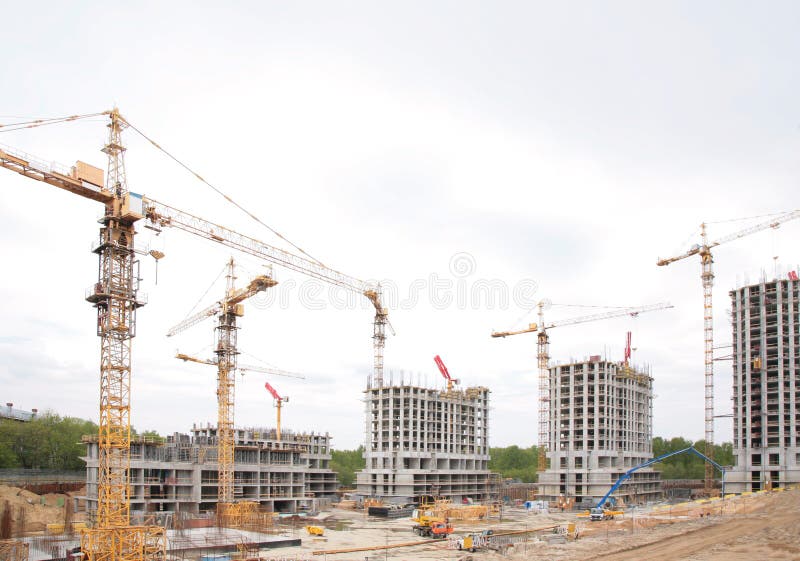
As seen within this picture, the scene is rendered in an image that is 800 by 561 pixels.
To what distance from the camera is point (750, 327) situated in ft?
348

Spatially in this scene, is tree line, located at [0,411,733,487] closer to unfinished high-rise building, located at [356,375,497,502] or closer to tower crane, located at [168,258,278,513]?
tower crane, located at [168,258,278,513]

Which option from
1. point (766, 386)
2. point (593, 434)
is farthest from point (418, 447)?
point (766, 386)

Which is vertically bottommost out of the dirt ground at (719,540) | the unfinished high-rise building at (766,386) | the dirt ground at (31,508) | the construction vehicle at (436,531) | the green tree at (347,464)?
the green tree at (347,464)

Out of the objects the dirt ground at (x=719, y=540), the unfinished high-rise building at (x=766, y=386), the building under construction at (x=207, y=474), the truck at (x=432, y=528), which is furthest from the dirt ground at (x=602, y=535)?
the unfinished high-rise building at (x=766, y=386)

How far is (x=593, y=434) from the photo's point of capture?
114938 millimetres

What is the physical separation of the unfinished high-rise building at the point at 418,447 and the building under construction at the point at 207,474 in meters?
10.7

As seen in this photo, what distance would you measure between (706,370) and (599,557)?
251ft

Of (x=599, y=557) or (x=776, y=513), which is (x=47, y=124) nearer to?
(x=599, y=557)

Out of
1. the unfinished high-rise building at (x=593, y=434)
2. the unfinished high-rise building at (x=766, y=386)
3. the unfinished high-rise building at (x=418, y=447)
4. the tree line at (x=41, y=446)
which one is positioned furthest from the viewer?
the unfinished high-rise building at (x=593, y=434)

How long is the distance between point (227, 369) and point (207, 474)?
46.4ft

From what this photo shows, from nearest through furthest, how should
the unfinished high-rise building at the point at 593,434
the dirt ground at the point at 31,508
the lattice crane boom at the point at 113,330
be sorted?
the lattice crane boom at the point at 113,330 → the dirt ground at the point at 31,508 → the unfinished high-rise building at the point at 593,434

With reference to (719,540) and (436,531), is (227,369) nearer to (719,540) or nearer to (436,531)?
(436,531)

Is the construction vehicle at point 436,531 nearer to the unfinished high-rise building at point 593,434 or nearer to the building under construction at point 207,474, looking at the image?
the building under construction at point 207,474

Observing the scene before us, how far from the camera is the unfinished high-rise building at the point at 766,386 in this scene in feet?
325
